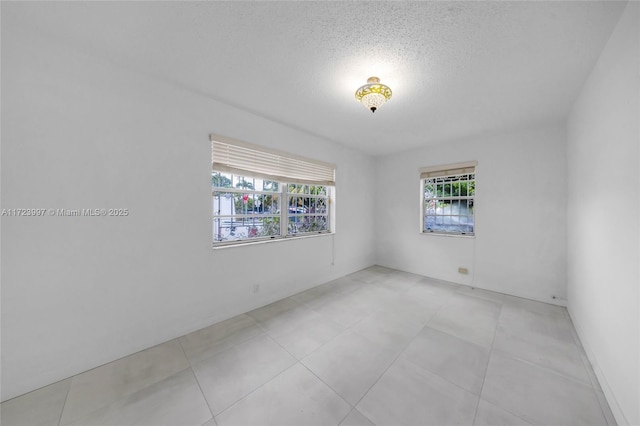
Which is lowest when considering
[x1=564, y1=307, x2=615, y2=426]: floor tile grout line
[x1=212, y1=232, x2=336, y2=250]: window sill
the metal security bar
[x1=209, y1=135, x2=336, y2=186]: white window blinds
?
[x1=564, y1=307, x2=615, y2=426]: floor tile grout line

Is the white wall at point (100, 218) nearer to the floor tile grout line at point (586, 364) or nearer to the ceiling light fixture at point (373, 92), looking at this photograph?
the ceiling light fixture at point (373, 92)

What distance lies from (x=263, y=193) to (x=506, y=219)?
12.7ft

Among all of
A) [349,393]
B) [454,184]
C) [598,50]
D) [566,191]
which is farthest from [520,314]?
[598,50]

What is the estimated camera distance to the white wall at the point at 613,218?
1308 mm

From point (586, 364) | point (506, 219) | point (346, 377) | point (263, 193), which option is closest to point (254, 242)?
point (263, 193)

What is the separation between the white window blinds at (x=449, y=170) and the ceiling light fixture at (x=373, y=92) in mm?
2583

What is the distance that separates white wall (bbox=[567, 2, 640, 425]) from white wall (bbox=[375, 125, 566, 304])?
97 centimetres

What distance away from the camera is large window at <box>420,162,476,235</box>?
3986 millimetres

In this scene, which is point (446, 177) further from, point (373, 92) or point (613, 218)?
point (373, 92)

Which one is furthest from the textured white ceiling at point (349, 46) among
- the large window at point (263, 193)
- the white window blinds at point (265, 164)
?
the large window at point (263, 193)

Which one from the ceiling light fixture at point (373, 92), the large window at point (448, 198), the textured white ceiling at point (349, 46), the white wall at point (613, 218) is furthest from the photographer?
the large window at point (448, 198)

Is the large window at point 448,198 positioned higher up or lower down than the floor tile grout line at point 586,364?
higher up

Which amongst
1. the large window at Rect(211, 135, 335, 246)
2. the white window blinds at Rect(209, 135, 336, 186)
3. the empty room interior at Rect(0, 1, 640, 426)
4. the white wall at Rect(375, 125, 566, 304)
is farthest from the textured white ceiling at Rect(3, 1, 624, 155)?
the white wall at Rect(375, 125, 566, 304)

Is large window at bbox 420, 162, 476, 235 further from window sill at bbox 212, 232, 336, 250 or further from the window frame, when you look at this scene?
window sill at bbox 212, 232, 336, 250
